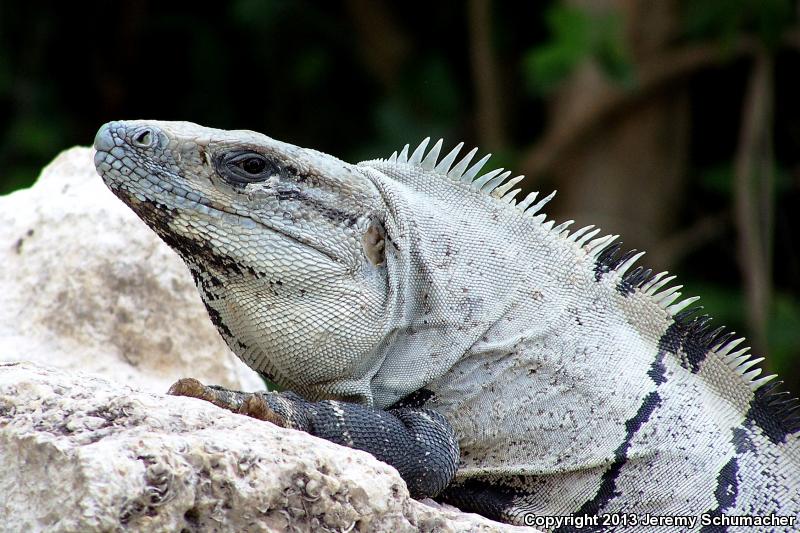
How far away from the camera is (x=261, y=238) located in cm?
328

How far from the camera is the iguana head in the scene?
10.7 feet

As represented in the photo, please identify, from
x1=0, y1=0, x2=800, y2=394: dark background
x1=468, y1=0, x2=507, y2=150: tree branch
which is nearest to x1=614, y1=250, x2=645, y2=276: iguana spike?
x1=0, y1=0, x2=800, y2=394: dark background

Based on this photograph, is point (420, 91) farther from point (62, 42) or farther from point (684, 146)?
point (62, 42)

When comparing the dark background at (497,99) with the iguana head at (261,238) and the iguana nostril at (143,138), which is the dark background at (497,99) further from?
the iguana nostril at (143,138)

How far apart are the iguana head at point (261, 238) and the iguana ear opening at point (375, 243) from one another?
48mm

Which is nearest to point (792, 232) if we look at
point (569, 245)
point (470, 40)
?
point (470, 40)

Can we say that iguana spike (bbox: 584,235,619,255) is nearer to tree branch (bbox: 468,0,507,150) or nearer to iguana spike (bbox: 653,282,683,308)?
iguana spike (bbox: 653,282,683,308)

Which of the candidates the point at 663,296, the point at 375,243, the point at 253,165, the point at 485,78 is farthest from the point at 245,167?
the point at 485,78

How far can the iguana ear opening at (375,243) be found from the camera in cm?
346

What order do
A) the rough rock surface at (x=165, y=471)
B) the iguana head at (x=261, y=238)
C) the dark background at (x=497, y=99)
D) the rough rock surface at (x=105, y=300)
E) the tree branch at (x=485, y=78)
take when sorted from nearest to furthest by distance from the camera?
1. the rough rock surface at (x=165, y=471)
2. the iguana head at (x=261, y=238)
3. the rough rock surface at (x=105, y=300)
4. the dark background at (x=497, y=99)
5. the tree branch at (x=485, y=78)

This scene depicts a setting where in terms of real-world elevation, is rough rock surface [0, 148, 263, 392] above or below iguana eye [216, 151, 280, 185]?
below

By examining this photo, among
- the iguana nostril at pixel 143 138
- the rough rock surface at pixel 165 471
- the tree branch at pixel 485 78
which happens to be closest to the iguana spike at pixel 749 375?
the rough rock surface at pixel 165 471

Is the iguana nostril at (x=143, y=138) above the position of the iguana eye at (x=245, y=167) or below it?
below

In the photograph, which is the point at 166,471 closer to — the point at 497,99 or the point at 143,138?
the point at 143,138
